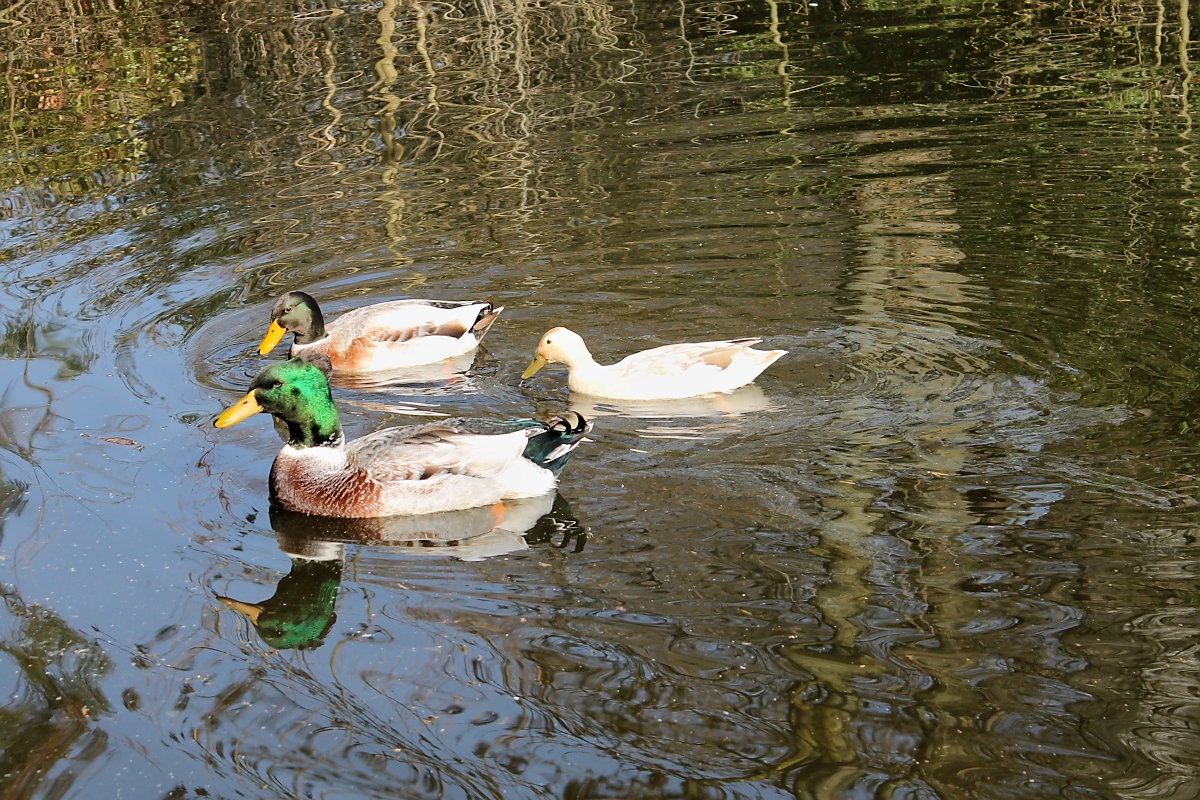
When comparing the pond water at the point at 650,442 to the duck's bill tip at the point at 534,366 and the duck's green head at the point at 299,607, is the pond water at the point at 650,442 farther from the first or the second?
the duck's bill tip at the point at 534,366

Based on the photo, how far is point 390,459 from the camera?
6938 mm

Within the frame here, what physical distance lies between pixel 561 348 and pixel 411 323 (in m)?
1.37

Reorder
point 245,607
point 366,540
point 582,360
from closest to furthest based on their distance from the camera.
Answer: point 245,607, point 366,540, point 582,360

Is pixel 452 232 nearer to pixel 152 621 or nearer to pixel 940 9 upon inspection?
pixel 152 621

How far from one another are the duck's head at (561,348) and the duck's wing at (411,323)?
0.88m

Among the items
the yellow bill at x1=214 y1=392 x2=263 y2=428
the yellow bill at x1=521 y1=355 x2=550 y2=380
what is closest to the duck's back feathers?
the yellow bill at x1=521 y1=355 x2=550 y2=380

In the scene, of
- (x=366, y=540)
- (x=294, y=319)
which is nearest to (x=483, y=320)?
(x=294, y=319)

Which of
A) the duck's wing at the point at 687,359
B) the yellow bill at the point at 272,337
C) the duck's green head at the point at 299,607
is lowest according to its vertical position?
the duck's green head at the point at 299,607

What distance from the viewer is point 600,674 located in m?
5.20

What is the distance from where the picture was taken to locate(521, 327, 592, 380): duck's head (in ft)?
26.6

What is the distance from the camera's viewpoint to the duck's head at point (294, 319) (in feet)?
30.1

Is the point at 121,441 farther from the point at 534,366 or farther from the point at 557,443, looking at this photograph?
the point at 557,443

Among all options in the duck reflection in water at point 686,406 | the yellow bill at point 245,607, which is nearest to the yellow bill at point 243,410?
the yellow bill at point 245,607

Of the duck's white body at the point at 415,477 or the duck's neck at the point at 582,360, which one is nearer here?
the duck's white body at the point at 415,477
